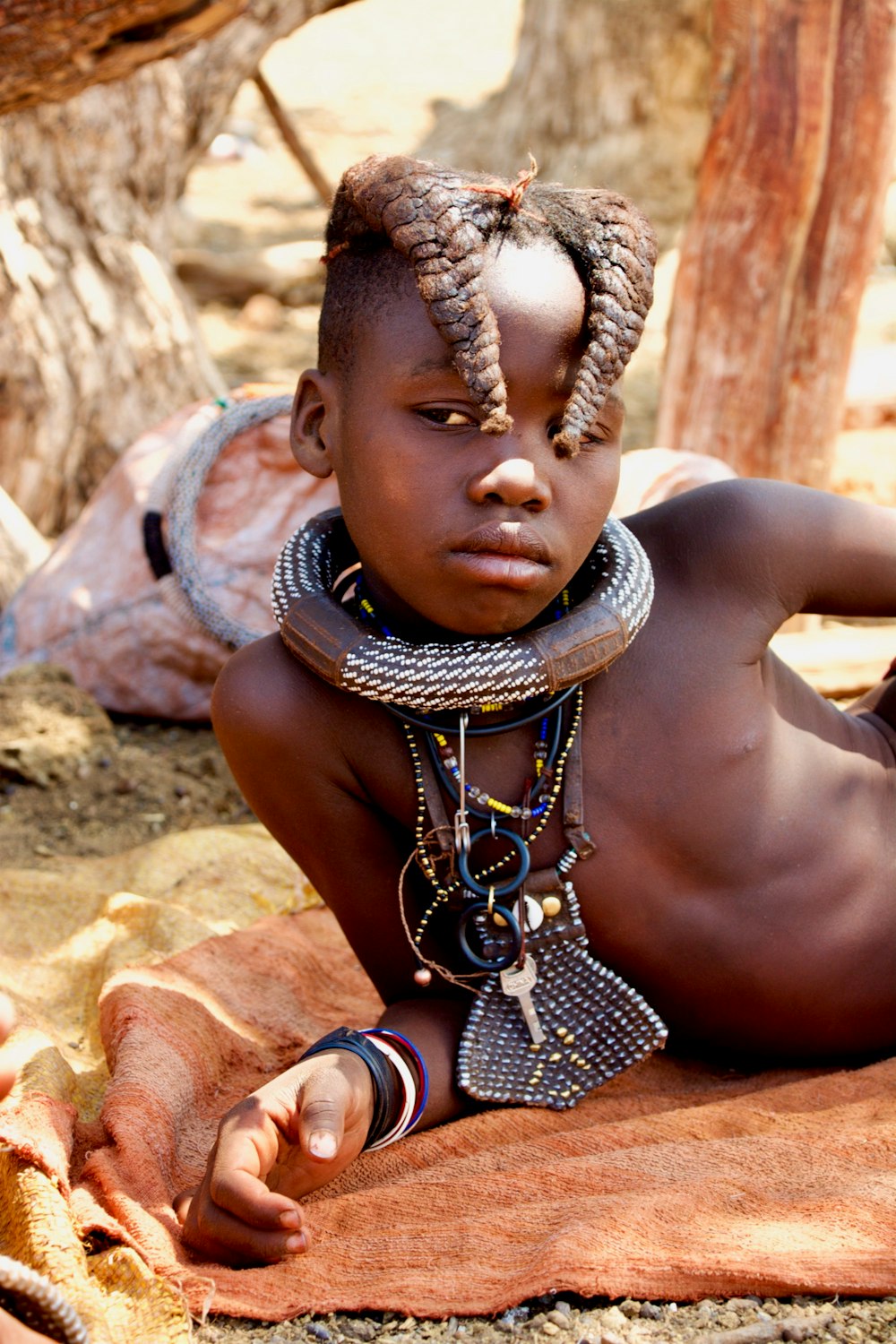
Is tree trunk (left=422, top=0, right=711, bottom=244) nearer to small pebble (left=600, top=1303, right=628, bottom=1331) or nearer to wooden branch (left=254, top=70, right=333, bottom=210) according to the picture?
wooden branch (left=254, top=70, right=333, bottom=210)

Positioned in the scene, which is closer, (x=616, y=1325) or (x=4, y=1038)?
(x=4, y=1038)

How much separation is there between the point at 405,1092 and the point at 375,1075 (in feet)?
0.23

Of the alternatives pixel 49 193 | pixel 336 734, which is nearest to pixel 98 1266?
pixel 336 734

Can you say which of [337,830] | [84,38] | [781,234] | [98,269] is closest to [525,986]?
[337,830]

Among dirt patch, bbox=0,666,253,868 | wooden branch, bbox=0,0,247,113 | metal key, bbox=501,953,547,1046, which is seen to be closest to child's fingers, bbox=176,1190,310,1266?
metal key, bbox=501,953,547,1046

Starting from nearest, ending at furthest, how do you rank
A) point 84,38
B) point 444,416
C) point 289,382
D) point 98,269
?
point 444,416 → point 84,38 → point 98,269 → point 289,382

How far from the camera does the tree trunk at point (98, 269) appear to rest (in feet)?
14.1

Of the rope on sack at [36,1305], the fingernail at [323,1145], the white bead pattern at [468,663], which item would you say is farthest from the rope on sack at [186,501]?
the rope on sack at [36,1305]

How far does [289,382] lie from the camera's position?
6.12 meters

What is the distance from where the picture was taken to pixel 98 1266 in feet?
5.53

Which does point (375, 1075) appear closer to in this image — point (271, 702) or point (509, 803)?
point (509, 803)

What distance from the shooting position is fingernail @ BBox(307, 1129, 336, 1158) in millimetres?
1717

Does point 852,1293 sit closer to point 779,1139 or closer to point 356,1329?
point 779,1139

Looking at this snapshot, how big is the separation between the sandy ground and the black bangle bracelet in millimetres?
288
